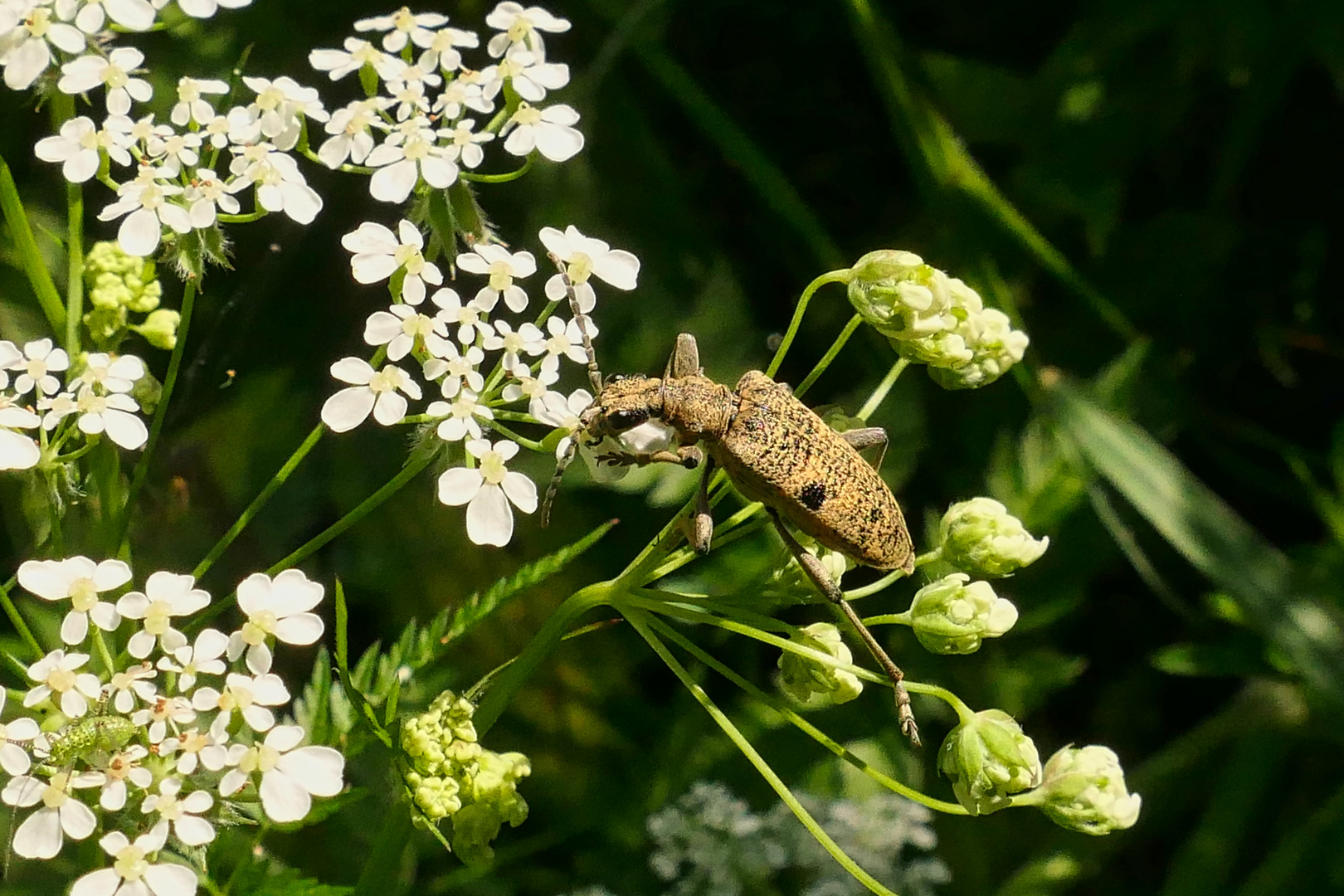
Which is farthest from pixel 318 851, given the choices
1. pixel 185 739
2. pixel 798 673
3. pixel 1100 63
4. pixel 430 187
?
pixel 1100 63

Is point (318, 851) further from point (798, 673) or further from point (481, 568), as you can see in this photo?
point (798, 673)

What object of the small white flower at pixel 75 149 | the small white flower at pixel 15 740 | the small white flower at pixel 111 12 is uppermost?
the small white flower at pixel 111 12

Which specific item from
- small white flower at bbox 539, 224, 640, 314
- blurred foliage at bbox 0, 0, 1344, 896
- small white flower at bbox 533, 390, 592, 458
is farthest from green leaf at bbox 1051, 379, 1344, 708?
small white flower at bbox 533, 390, 592, 458

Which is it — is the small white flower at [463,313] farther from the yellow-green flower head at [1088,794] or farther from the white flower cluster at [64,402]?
the yellow-green flower head at [1088,794]

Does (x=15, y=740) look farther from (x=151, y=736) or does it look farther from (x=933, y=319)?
(x=933, y=319)

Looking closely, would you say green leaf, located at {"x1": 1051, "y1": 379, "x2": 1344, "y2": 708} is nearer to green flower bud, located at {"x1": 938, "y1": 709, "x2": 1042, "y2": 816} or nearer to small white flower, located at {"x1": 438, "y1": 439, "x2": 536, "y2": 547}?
green flower bud, located at {"x1": 938, "y1": 709, "x2": 1042, "y2": 816}

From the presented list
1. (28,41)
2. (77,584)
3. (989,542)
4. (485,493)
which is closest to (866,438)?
(989,542)

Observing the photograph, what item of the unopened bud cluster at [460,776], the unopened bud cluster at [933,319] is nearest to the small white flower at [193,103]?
the unopened bud cluster at [460,776]
